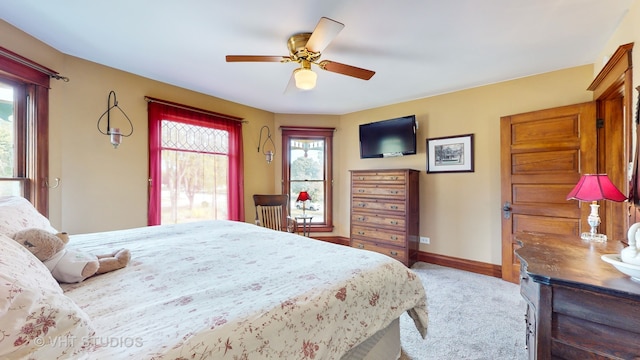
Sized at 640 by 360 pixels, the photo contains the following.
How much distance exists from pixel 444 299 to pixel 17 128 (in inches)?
165

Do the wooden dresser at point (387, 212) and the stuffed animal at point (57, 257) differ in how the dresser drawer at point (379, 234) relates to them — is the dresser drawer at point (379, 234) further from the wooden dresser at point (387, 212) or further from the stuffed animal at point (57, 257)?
the stuffed animal at point (57, 257)

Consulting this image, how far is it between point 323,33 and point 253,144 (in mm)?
2838

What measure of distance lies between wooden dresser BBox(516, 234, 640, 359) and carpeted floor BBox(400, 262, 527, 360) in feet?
2.99

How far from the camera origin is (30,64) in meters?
2.15

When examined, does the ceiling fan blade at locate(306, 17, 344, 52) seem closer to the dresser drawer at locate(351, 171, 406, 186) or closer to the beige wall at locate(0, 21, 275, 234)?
the dresser drawer at locate(351, 171, 406, 186)

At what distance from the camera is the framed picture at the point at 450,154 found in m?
3.43

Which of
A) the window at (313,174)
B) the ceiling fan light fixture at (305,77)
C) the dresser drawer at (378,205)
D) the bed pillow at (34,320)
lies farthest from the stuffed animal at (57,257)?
the window at (313,174)

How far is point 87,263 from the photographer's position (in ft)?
3.81

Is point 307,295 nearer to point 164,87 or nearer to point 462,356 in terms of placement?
point 462,356

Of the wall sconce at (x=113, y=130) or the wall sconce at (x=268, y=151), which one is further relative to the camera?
the wall sconce at (x=268, y=151)

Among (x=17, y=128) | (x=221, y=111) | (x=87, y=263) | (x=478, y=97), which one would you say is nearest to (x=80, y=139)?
(x=17, y=128)

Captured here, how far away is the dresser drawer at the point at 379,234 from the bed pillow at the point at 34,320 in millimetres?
3307

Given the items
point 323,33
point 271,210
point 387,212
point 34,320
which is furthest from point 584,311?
point 271,210

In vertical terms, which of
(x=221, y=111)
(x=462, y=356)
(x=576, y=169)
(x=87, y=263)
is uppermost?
(x=221, y=111)
